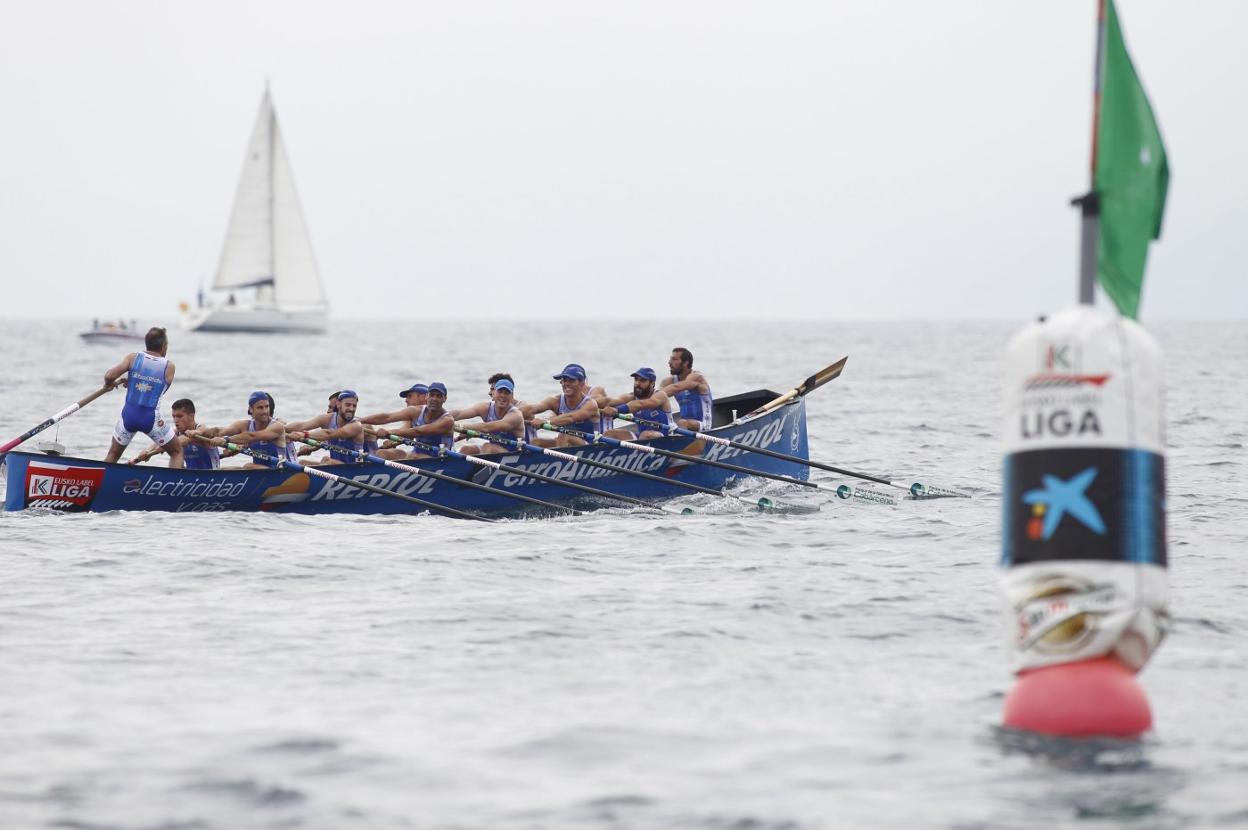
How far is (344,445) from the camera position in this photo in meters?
19.2

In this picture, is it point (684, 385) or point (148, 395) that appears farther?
point (684, 385)

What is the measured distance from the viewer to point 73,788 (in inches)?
314

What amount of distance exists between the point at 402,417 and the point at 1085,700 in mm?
13024

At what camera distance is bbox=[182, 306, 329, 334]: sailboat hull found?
88.5 metres

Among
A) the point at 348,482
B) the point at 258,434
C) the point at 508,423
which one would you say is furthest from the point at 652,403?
the point at 258,434

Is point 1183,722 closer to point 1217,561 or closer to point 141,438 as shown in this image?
point 1217,561

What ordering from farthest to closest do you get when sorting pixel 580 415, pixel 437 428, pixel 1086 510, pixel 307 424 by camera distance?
pixel 580 415
pixel 437 428
pixel 307 424
pixel 1086 510

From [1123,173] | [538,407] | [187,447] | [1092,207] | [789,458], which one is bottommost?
[789,458]

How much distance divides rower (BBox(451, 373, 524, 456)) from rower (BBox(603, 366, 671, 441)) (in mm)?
1527

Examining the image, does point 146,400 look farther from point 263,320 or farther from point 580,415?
point 263,320

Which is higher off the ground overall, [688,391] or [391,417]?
[688,391]

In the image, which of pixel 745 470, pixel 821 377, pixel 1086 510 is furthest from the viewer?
pixel 821 377

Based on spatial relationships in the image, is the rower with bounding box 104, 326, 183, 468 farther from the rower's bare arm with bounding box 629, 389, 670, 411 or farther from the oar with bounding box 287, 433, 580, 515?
the rower's bare arm with bounding box 629, 389, 670, 411

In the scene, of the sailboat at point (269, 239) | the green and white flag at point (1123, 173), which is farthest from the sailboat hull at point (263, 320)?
the green and white flag at point (1123, 173)
